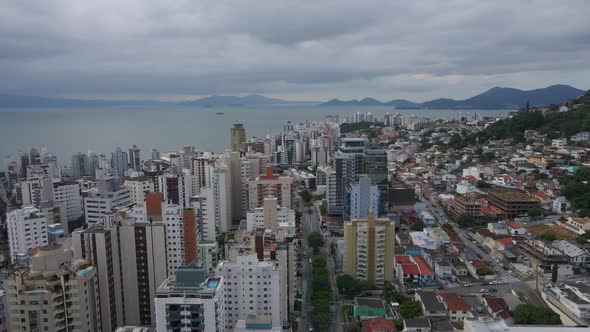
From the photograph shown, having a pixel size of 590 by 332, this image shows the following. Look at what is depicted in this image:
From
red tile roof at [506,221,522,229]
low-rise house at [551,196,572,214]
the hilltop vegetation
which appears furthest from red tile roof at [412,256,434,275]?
the hilltop vegetation

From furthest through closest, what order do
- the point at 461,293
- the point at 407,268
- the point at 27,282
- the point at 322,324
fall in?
the point at 407,268 → the point at 461,293 → the point at 322,324 → the point at 27,282

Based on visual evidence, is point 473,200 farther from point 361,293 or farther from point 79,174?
point 79,174

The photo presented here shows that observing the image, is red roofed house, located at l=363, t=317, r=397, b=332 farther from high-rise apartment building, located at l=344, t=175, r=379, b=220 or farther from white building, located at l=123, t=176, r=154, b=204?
white building, located at l=123, t=176, r=154, b=204

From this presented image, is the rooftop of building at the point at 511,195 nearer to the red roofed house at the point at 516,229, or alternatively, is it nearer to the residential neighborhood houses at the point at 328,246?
the residential neighborhood houses at the point at 328,246

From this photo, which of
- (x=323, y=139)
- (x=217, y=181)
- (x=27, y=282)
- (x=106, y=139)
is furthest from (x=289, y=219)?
(x=106, y=139)

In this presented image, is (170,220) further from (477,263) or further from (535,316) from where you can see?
(477,263)

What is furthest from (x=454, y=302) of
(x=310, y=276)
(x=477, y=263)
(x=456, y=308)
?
(x=310, y=276)

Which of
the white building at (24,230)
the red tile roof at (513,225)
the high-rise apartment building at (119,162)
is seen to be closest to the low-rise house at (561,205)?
the red tile roof at (513,225)
